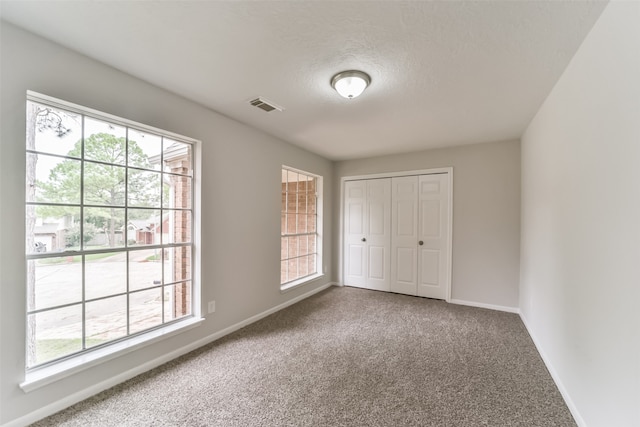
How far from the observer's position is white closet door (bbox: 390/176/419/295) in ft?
14.1

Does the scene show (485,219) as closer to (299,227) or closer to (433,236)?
(433,236)

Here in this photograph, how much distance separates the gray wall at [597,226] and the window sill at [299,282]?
293cm

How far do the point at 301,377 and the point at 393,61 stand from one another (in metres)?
2.55

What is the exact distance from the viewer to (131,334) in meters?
2.13

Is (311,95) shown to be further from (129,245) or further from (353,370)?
(353,370)

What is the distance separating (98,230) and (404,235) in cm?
399

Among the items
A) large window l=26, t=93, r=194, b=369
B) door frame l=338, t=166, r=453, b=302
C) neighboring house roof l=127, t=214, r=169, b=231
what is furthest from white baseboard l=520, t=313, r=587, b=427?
neighboring house roof l=127, t=214, r=169, b=231

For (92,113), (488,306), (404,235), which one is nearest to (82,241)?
(92,113)

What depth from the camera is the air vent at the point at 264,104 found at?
8.09 ft

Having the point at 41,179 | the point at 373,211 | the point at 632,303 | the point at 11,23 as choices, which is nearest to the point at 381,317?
the point at 373,211

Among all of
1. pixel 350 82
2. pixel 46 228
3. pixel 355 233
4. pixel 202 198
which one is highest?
pixel 350 82

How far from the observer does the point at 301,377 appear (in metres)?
2.08

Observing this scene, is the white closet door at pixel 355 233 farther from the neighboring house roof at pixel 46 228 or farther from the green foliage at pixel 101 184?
the neighboring house roof at pixel 46 228

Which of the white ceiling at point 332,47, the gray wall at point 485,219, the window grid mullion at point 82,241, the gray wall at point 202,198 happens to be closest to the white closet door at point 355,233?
the gray wall at point 202,198
